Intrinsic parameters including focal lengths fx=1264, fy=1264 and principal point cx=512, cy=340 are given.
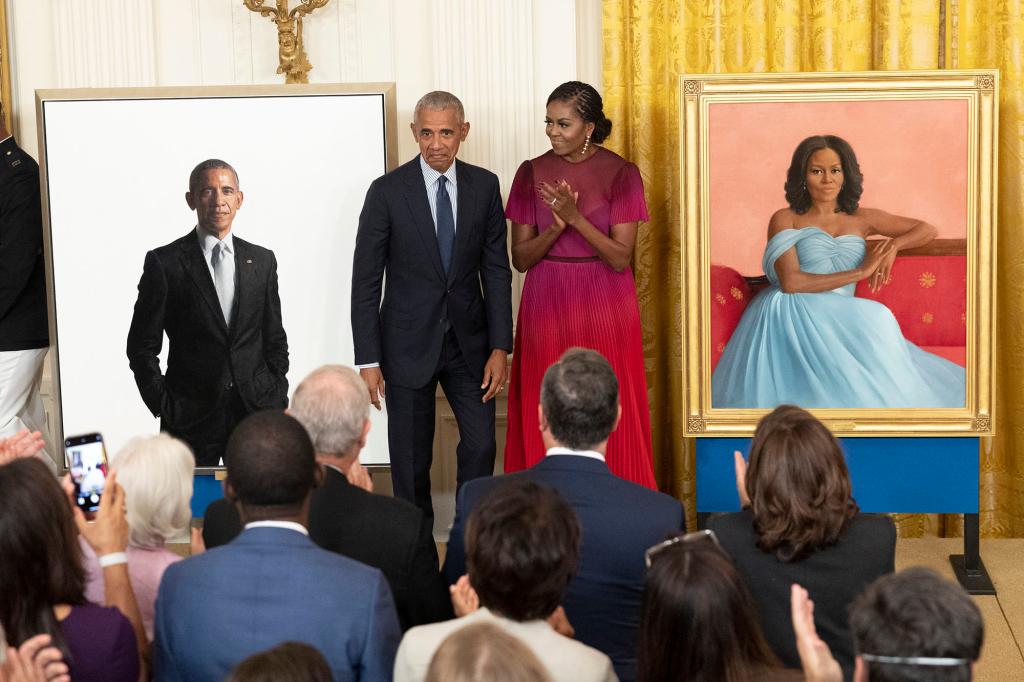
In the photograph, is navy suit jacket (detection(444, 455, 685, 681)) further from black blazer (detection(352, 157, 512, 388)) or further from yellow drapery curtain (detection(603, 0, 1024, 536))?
yellow drapery curtain (detection(603, 0, 1024, 536))

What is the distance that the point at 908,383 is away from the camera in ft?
15.6

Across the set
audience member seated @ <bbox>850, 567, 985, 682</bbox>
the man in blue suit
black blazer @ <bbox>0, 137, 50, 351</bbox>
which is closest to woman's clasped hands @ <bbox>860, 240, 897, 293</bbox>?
the man in blue suit

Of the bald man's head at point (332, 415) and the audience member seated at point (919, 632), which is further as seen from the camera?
the bald man's head at point (332, 415)

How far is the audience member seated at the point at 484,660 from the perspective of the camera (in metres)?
1.64

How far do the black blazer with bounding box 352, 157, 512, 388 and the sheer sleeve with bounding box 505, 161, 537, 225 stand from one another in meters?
0.08

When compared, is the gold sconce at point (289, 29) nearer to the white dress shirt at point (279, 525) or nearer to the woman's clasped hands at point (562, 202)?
the woman's clasped hands at point (562, 202)

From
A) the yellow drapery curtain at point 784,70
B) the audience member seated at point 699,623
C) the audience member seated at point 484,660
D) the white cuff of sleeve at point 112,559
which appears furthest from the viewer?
the yellow drapery curtain at point 784,70

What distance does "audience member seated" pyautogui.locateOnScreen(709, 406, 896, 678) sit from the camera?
105 inches

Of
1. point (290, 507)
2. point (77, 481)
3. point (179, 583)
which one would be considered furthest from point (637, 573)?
point (77, 481)

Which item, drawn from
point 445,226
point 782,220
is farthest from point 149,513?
point 782,220

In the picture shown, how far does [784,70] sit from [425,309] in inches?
72.9

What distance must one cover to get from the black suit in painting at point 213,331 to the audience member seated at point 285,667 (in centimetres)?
338

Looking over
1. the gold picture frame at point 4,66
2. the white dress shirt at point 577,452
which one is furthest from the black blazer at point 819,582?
the gold picture frame at point 4,66

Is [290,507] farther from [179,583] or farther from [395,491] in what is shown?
[395,491]
